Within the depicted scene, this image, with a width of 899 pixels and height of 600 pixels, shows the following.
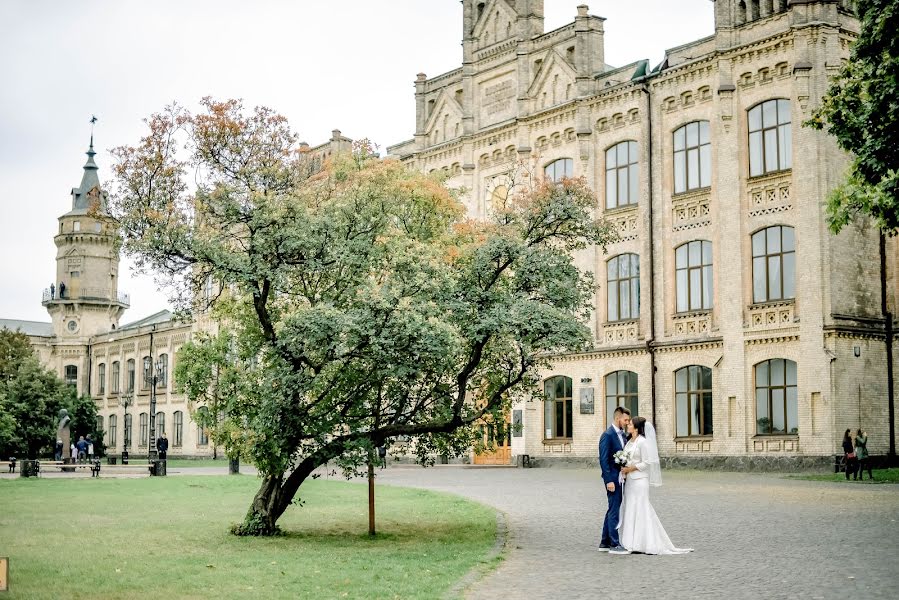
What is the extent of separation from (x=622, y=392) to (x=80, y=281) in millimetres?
62464

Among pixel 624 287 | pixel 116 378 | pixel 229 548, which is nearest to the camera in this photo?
pixel 229 548

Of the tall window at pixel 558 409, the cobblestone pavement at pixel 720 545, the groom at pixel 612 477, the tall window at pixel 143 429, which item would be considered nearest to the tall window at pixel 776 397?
the cobblestone pavement at pixel 720 545

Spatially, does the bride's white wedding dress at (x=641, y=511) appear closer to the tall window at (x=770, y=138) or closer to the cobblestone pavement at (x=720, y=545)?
the cobblestone pavement at (x=720, y=545)

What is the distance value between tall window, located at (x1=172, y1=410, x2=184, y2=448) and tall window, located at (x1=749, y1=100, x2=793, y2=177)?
48.6 m

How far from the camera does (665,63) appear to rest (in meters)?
39.2

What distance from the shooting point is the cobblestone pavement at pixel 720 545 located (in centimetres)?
1147

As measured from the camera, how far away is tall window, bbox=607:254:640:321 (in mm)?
39812

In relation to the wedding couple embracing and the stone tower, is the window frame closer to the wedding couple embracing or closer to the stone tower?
the wedding couple embracing

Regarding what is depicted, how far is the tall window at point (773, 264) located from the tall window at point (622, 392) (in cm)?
619

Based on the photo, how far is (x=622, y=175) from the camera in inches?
1608

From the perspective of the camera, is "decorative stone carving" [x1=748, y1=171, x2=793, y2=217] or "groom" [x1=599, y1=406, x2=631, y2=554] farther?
"decorative stone carving" [x1=748, y1=171, x2=793, y2=217]

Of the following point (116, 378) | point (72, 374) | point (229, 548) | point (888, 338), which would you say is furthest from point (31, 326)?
point (229, 548)

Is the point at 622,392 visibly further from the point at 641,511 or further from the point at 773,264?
the point at 641,511

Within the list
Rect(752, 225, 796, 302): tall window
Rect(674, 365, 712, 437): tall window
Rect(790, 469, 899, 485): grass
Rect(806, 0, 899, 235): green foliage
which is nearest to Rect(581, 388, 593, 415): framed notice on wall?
Rect(674, 365, 712, 437): tall window
